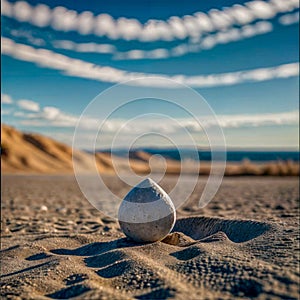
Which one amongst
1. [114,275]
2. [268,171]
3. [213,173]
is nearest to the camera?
[114,275]

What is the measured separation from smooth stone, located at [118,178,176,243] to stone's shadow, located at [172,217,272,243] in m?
0.80

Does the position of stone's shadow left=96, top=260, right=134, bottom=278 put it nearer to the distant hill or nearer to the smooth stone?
the smooth stone

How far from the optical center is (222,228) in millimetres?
5457

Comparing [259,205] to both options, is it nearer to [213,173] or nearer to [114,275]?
[114,275]

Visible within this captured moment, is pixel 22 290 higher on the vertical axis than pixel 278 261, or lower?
lower

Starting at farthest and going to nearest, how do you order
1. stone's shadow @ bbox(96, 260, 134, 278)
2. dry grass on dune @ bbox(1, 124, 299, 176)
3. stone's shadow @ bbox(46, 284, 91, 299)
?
dry grass on dune @ bbox(1, 124, 299, 176) < stone's shadow @ bbox(96, 260, 134, 278) < stone's shadow @ bbox(46, 284, 91, 299)

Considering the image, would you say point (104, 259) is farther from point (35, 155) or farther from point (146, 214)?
point (35, 155)

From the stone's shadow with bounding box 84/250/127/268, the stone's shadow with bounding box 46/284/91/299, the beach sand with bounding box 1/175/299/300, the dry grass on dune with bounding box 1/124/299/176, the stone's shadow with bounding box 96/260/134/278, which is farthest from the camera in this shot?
the dry grass on dune with bounding box 1/124/299/176

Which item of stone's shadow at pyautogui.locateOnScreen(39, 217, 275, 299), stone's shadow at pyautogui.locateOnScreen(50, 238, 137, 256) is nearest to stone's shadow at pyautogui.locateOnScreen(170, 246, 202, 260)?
stone's shadow at pyautogui.locateOnScreen(39, 217, 275, 299)

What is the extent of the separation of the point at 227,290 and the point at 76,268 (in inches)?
70.7

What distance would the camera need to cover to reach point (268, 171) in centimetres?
2625

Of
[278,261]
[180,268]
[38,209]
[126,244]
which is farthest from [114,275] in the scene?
[38,209]

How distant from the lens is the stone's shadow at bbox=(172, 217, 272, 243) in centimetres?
488

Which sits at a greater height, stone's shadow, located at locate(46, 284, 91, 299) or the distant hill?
the distant hill
